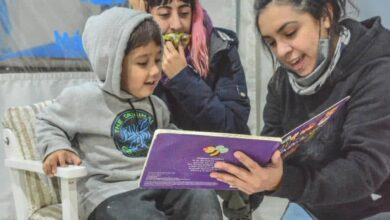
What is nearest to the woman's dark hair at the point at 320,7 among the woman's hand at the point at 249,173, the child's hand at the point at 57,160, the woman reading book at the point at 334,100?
the woman reading book at the point at 334,100

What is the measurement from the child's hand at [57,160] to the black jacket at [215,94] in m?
0.28

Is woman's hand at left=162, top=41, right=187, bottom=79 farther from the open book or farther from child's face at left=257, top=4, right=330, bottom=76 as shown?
the open book

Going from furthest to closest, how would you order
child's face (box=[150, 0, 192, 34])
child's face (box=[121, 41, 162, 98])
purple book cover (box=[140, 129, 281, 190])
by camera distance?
child's face (box=[150, 0, 192, 34]) < child's face (box=[121, 41, 162, 98]) < purple book cover (box=[140, 129, 281, 190])

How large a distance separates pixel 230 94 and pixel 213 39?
0.14m

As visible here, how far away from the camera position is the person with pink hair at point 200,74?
1.05 m

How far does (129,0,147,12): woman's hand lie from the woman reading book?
0.27m

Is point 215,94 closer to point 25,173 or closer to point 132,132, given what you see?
point 132,132

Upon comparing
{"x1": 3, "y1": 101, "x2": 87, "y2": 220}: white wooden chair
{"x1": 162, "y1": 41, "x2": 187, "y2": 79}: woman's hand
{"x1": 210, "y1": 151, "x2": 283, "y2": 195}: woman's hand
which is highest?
{"x1": 162, "y1": 41, "x2": 187, "y2": 79}: woman's hand

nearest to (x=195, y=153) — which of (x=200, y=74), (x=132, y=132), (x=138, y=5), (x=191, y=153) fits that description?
(x=191, y=153)

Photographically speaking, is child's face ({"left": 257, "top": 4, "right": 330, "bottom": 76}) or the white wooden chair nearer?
child's face ({"left": 257, "top": 4, "right": 330, "bottom": 76})

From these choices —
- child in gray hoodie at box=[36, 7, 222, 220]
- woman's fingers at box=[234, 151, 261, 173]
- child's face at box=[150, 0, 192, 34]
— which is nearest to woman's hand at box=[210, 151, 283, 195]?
woman's fingers at box=[234, 151, 261, 173]

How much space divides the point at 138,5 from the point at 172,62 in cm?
17

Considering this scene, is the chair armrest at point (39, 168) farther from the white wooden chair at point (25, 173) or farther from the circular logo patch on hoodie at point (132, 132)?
the circular logo patch on hoodie at point (132, 132)

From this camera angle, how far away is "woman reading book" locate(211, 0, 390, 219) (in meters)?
0.87
